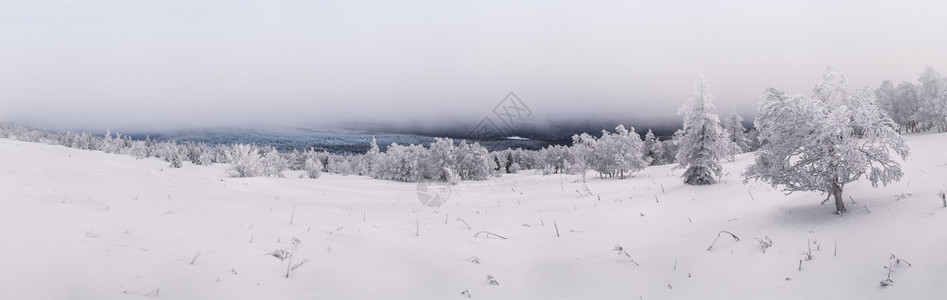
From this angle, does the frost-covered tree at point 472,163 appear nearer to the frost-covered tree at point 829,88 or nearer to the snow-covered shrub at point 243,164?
the snow-covered shrub at point 243,164

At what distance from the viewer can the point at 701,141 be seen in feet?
72.7

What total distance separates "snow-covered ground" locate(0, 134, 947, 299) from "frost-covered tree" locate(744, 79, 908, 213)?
73cm

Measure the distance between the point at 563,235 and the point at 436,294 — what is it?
499cm

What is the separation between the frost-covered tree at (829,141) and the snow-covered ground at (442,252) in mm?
731

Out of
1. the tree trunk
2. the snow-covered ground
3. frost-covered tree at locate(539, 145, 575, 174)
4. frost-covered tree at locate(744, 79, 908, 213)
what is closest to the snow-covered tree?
the snow-covered ground

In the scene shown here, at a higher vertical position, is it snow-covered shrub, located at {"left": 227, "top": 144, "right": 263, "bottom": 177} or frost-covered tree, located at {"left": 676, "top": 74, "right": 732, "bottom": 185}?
frost-covered tree, located at {"left": 676, "top": 74, "right": 732, "bottom": 185}

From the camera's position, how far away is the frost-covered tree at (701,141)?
70.6 ft

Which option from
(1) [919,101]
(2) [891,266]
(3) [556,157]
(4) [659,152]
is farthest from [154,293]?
(3) [556,157]

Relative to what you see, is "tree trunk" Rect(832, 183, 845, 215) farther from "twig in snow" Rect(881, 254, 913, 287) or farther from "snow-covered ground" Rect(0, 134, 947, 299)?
"twig in snow" Rect(881, 254, 913, 287)

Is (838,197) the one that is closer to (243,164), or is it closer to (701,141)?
(701,141)

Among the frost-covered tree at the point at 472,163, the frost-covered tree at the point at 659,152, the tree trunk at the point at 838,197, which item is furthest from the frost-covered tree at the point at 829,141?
the frost-covered tree at the point at 659,152

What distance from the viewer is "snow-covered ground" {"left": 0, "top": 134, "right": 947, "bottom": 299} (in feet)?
16.6

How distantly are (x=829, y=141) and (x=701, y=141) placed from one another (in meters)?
14.8

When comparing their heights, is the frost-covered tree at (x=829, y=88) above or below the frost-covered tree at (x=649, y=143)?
above
